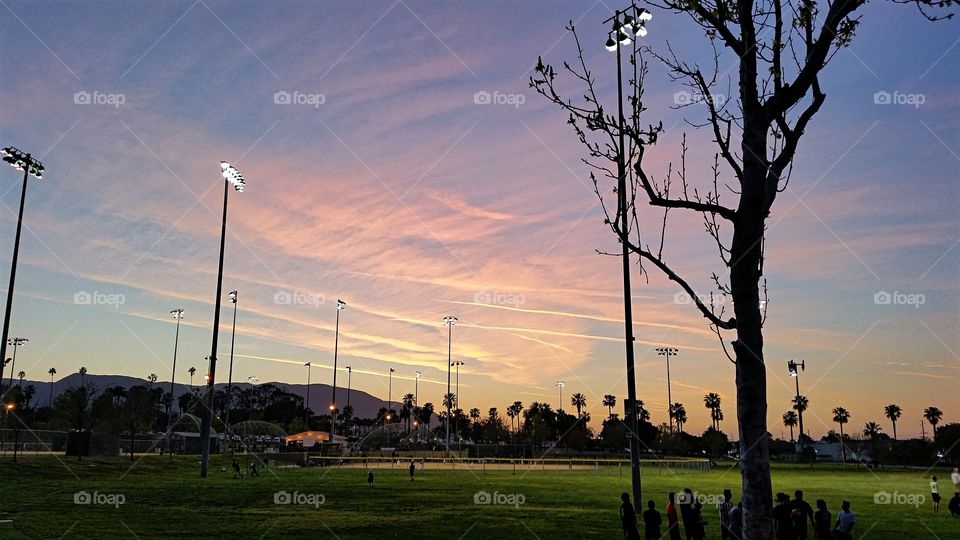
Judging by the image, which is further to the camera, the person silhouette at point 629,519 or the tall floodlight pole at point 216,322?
the tall floodlight pole at point 216,322

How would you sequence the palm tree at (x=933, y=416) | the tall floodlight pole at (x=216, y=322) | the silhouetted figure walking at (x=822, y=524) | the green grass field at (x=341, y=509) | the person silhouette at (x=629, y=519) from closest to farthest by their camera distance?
the person silhouette at (x=629, y=519) < the silhouetted figure walking at (x=822, y=524) < the green grass field at (x=341, y=509) < the tall floodlight pole at (x=216, y=322) < the palm tree at (x=933, y=416)

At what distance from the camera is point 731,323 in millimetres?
6703

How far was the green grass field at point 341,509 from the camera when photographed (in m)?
21.7

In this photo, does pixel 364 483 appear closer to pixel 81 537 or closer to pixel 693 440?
pixel 81 537

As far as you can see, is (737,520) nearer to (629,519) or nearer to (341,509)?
(629,519)

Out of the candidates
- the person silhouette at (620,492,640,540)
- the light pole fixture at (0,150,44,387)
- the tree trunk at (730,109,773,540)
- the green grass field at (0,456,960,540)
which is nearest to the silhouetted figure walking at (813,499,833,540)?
the green grass field at (0,456,960,540)

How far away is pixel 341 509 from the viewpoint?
28484 mm

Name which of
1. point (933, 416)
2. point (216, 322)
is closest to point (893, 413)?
point (933, 416)

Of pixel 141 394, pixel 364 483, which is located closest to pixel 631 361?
pixel 364 483

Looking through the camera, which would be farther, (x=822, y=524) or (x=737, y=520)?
(x=822, y=524)

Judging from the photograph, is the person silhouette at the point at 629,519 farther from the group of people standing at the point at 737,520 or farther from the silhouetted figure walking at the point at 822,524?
the silhouetted figure walking at the point at 822,524

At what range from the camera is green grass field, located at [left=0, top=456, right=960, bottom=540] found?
21672mm

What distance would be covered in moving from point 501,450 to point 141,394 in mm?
81120

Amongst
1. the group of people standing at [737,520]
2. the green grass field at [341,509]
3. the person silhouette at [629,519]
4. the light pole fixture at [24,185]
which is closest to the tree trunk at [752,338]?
the group of people standing at [737,520]
